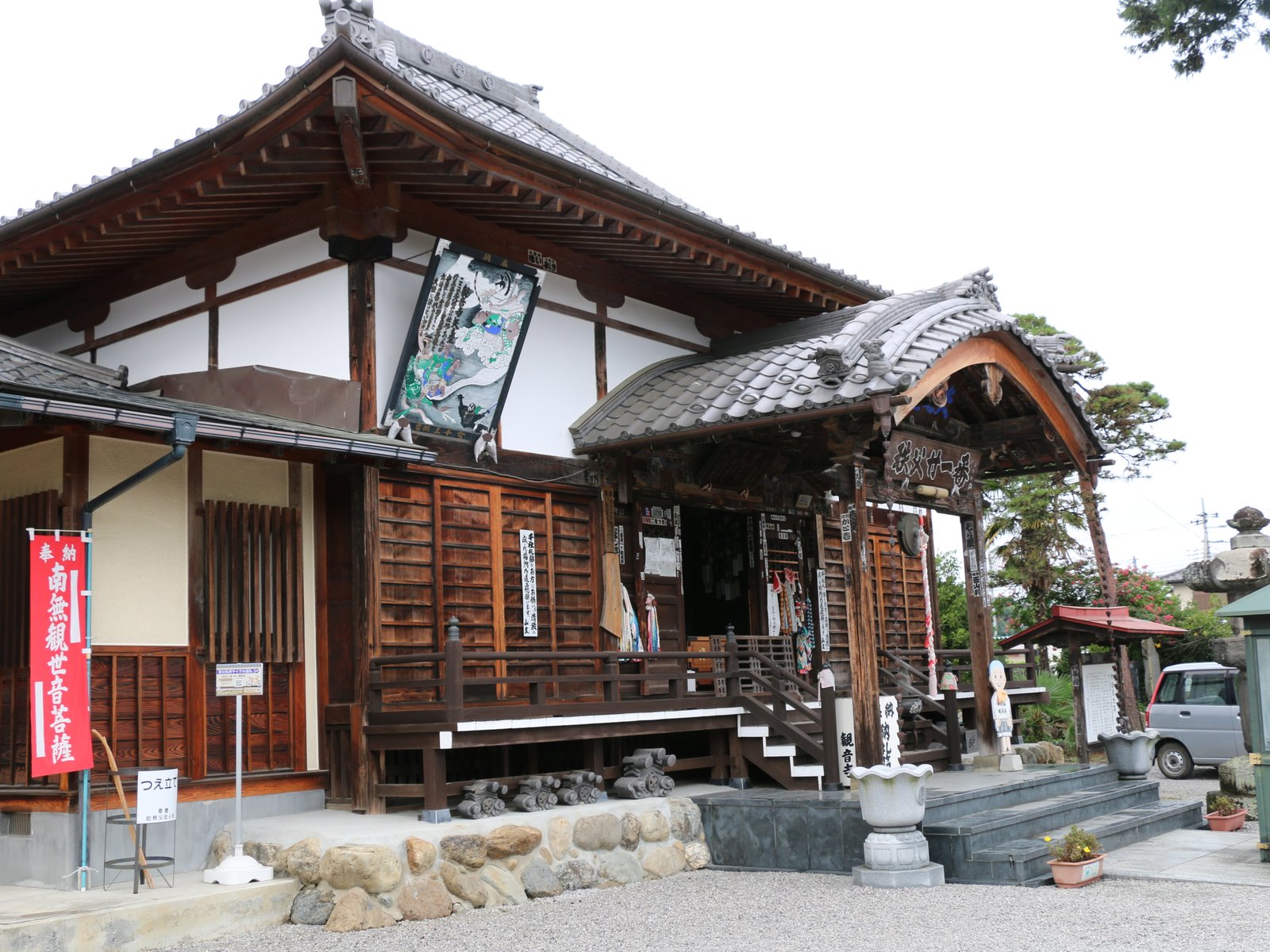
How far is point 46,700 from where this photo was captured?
869 centimetres

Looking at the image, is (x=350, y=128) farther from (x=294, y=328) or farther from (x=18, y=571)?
(x=18, y=571)

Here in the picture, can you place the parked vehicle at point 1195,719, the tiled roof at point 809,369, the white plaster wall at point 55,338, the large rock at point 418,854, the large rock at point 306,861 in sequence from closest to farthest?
1. the large rock at point 306,861
2. the large rock at point 418,854
3. the tiled roof at point 809,369
4. the white plaster wall at point 55,338
5. the parked vehicle at point 1195,719

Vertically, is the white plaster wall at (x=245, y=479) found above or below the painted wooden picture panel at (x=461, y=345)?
below

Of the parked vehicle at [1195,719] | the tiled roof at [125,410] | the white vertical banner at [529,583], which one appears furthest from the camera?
the parked vehicle at [1195,719]

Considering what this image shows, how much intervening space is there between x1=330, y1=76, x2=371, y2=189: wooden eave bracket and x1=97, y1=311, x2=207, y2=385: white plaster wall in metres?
2.71

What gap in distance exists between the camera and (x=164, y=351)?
40.3 feet

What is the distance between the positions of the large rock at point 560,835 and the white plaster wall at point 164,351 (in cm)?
555

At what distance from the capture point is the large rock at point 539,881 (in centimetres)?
960

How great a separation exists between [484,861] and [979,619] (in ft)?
22.1

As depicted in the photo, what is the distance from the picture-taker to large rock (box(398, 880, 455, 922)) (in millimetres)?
8836

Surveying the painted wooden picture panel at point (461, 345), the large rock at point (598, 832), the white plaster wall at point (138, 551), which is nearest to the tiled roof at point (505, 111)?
the painted wooden picture panel at point (461, 345)

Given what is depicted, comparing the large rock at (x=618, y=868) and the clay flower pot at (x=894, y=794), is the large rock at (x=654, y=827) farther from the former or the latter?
the clay flower pot at (x=894, y=794)

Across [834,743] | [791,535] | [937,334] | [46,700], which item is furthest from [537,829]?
[791,535]

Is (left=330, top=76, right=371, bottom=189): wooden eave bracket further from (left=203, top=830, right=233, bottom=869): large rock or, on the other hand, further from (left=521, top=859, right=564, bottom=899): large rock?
(left=521, top=859, right=564, bottom=899): large rock
